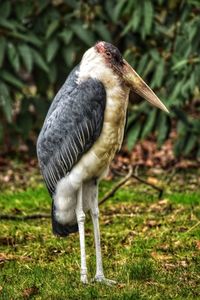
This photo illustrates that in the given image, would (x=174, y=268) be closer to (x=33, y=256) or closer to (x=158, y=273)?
(x=158, y=273)

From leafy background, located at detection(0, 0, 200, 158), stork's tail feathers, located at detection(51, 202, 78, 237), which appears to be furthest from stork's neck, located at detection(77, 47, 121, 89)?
leafy background, located at detection(0, 0, 200, 158)

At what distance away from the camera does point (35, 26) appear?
12617 millimetres

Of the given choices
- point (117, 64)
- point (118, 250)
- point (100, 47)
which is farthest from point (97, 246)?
point (100, 47)

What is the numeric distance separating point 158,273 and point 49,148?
1.22 meters

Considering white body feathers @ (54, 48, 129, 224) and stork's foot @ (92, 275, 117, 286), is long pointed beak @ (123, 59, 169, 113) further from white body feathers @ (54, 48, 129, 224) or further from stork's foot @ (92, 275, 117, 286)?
stork's foot @ (92, 275, 117, 286)

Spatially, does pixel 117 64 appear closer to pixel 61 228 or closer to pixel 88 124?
pixel 88 124

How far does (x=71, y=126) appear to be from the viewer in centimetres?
648

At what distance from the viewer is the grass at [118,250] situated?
6316 mm

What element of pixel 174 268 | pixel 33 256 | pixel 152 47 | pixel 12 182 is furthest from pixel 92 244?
pixel 152 47

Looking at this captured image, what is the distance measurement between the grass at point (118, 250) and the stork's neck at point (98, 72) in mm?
1404

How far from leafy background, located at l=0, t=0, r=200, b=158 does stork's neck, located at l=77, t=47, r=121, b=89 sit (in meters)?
4.81

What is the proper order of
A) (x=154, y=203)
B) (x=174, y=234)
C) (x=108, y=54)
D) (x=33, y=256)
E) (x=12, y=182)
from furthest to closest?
(x=12, y=182) → (x=154, y=203) → (x=174, y=234) → (x=33, y=256) → (x=108, y=54)

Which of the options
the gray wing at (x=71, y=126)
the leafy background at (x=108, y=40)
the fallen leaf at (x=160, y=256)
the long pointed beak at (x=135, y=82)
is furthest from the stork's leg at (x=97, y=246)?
the leafy background at (x=108, y=40)

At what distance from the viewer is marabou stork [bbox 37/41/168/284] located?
21.0ft
